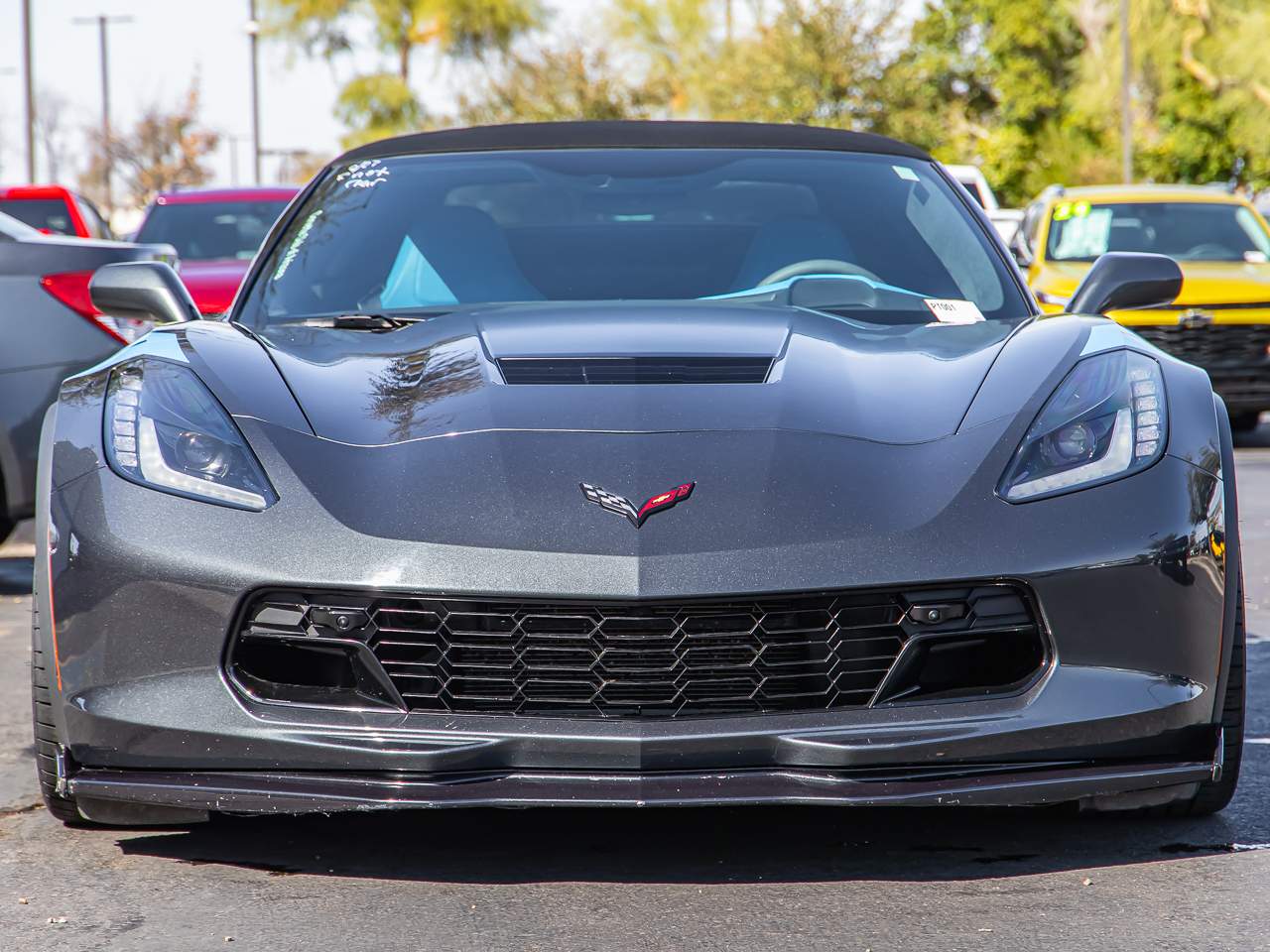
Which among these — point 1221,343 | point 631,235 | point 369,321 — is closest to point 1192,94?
point 1221,343

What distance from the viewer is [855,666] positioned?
9.39ft

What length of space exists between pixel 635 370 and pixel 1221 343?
340 inches

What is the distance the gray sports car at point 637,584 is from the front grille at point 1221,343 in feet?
26.5

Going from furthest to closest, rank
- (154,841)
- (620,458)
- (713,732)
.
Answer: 1. (154,841)
2. (620,458)
3. (713,732)

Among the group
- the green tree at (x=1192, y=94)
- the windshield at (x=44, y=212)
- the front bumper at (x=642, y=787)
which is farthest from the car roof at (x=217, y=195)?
the green tree at (x=1192, y=94)

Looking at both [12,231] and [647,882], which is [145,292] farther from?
[12,231]

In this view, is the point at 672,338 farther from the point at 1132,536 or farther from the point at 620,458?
the point at 1132,536

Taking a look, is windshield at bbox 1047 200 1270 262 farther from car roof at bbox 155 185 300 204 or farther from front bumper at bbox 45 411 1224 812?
front bumper at bbox 45 411 1224 812

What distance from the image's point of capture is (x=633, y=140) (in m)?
4.64

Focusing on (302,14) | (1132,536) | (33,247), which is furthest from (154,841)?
(302,14)

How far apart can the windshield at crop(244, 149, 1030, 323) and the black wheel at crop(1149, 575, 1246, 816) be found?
107 centimetres

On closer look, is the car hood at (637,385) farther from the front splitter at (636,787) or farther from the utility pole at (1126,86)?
the utility pole at (1126,86)

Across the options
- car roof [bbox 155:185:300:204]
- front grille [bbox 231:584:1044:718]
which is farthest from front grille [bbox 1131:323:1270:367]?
front grille [bbox 231:584:1044:718]

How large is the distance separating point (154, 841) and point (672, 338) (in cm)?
131
